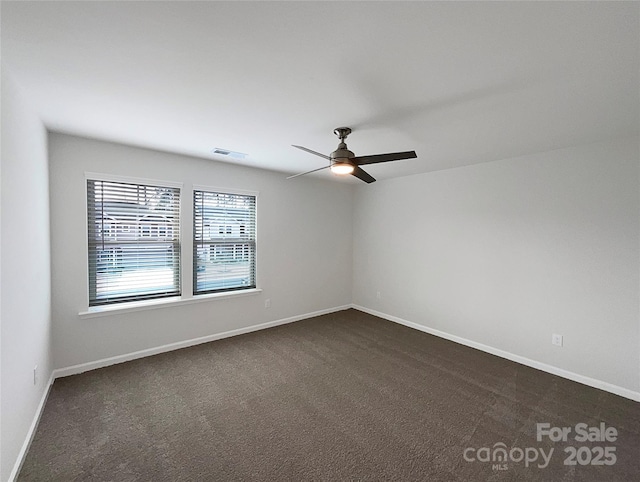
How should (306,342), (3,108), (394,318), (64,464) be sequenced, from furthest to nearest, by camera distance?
(394,318) → (306,342) → (64,464) → (3,108)

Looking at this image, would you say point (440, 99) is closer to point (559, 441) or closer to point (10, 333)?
point (559, 441)

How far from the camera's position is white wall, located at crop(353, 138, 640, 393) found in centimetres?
284

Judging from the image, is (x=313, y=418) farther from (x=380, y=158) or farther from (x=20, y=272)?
(x=20, y=272)

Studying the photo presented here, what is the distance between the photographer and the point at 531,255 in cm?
342

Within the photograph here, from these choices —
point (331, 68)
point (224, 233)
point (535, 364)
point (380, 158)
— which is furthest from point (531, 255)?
point (224, 233)

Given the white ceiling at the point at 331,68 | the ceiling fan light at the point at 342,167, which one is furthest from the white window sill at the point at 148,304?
the ceiling fan light at the point at 342,167

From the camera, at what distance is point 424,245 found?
4551mm

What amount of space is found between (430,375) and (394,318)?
6.15 ft

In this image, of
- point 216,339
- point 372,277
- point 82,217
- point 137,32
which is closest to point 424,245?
point 372,277

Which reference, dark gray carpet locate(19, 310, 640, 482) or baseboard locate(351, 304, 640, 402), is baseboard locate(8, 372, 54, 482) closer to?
dark gray carpet locate(19, 310, 640, 482)

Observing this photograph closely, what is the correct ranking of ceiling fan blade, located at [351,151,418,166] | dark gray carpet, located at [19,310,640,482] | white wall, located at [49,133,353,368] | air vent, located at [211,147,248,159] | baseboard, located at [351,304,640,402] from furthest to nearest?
air vent, located at [211,147,248,159] → white wall, located at [49,133,353,368] → baseboard, located at [351,304,640,402] → ceiling fan blade, located at [351,151,418,166] → dark gray carpet, located at [19,310,640,482]

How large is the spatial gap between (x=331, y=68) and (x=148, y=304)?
3.30 meters

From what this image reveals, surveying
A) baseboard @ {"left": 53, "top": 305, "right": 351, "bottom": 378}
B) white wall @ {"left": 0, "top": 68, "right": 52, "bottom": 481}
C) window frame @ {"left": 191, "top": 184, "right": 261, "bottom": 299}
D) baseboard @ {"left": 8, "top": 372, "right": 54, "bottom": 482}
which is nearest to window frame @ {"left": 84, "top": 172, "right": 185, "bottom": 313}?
window frame @ {"left": 191, "top": 184, "right": 261, "bottom": 299}

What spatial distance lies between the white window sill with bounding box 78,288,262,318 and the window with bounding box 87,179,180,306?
8 centimetres
